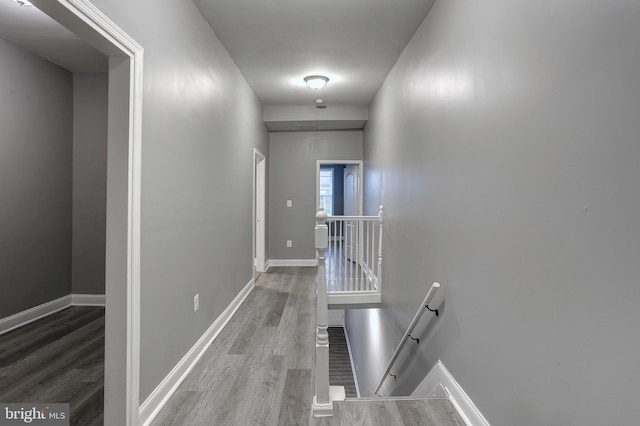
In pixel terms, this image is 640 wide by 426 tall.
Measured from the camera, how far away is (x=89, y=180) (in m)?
3.79

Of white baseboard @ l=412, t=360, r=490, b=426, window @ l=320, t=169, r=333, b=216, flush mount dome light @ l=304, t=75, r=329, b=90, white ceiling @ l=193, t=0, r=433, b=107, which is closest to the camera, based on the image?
white baseboard @ l=412, t=360, r=490, b=426

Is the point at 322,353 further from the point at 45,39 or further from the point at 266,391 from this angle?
the point at 45,39

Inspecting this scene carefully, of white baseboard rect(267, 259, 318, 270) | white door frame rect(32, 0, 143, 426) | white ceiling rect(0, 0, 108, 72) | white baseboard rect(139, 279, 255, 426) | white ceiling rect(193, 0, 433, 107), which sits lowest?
white baseboard rect(139, 279, 255, 426)

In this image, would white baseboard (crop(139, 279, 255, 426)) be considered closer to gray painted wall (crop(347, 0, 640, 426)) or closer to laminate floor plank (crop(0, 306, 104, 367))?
laminate floor plank (crop(0, 306, 104, 367))

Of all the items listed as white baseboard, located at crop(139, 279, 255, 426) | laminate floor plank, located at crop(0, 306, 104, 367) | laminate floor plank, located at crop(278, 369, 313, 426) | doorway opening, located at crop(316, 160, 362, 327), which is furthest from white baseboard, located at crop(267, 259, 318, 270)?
laminate floor plank, located at crop(278, 369, 313, 426)

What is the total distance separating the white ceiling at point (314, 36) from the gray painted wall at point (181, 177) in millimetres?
222

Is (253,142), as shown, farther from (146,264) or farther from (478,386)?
(478,386)

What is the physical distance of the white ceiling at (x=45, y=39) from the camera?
257 cm

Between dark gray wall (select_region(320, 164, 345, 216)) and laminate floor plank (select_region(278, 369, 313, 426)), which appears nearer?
laminate floor plank (select_region(278, 369, 313, 426))

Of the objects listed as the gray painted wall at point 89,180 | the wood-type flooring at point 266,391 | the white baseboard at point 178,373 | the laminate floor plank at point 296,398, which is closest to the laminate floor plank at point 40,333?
the gray painted wall at point 89,180

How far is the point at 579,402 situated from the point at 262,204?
478 centimetres

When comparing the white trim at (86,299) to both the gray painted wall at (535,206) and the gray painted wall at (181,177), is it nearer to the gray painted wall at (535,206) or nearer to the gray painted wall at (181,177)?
the gray painted wall at (181,177)

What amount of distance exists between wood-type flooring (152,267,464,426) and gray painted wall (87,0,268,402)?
0.69ft

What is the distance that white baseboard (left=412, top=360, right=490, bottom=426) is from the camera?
5.72 ft
